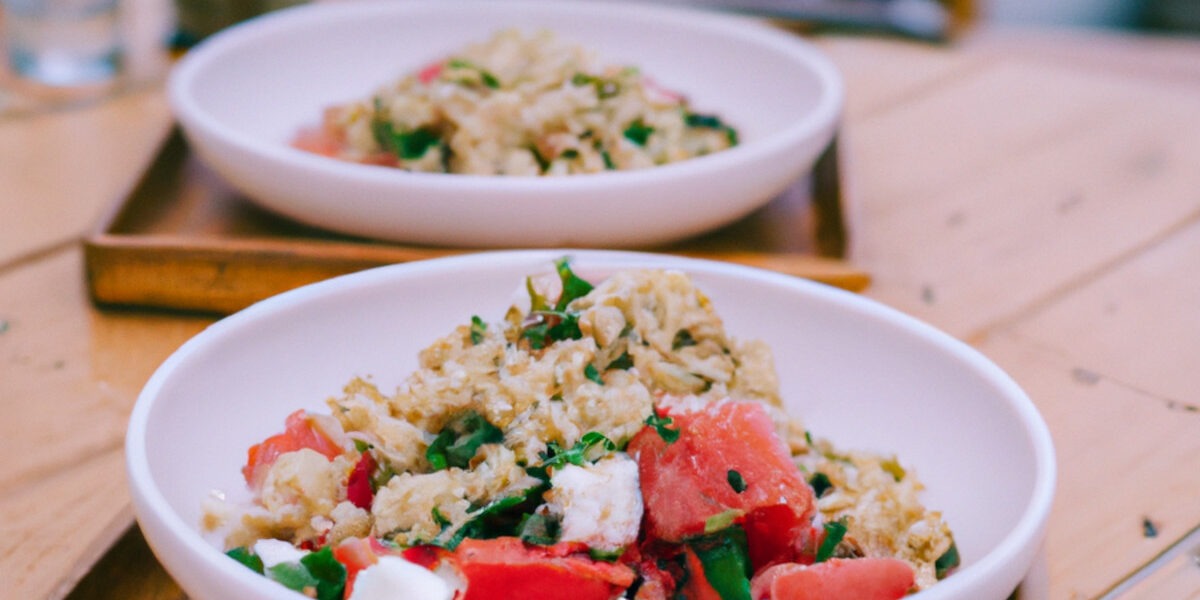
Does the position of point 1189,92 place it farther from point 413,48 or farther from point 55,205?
point 55,205

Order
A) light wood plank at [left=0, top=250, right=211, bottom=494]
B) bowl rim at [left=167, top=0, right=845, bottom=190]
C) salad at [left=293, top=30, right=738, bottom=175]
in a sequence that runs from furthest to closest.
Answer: salad at [left=293, top=30, right=738, bottom=175] < bowl rim at [left=167, top=0, right=845, bottom=190] < light wood plank at [left=0, top=250, right=211, bottom=494]

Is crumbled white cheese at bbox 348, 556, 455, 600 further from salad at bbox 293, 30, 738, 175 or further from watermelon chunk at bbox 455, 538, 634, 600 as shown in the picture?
salad at bbox 293, 30, 738, 175

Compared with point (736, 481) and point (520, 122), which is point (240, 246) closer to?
point (520, 122)

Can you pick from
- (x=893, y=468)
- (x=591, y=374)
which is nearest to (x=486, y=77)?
(x=591, y=374)

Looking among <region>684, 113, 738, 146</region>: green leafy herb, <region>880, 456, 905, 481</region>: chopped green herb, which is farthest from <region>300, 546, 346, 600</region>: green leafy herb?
<region>684, 113, 738, 146</region>: green leafy herb

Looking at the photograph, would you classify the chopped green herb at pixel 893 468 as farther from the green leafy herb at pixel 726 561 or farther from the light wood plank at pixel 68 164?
the light wood plank at pixel 68 164
